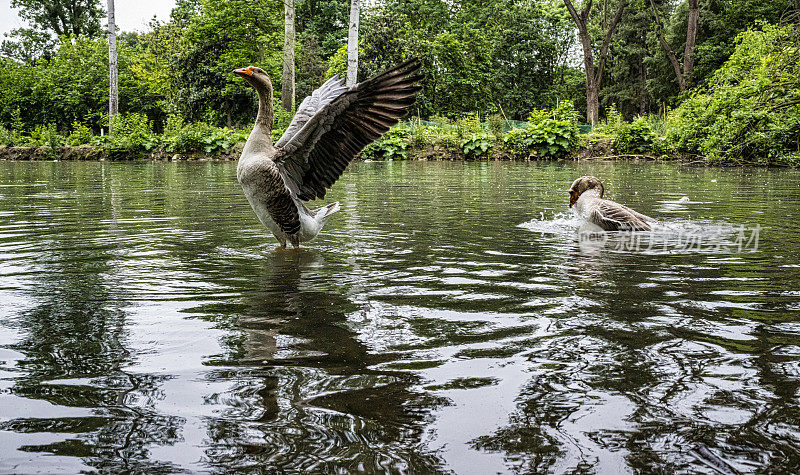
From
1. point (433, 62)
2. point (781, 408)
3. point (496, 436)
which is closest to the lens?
point (496, 436)

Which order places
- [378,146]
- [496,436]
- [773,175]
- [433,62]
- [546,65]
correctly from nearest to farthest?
1. [496,436]
2. [773,175]
3. [378,146]
4. [433,62]
5. [546,65]

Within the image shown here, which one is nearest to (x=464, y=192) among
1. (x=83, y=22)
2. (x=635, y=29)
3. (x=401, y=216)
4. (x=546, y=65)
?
(x=401, y=216)

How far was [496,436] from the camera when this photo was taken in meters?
2.03

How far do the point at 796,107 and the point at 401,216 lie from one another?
12.3 meters

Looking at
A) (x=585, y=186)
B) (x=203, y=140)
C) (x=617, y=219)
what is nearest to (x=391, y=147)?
(x=203, y=140)

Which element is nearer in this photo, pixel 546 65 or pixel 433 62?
pixel 433 62

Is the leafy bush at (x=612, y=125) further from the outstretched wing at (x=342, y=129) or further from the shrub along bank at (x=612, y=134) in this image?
the outstretched wing at (x=342, y=129)

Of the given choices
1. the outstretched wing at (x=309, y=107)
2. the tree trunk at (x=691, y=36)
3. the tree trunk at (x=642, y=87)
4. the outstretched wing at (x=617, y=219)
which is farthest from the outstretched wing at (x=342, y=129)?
the tree trunk at (x=642, y=87)

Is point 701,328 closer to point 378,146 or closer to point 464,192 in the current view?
point 464,192

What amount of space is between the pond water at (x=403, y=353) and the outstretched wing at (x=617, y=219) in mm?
328

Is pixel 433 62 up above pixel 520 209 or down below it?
above

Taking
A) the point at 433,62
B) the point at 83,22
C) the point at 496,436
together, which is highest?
the point at 83,22

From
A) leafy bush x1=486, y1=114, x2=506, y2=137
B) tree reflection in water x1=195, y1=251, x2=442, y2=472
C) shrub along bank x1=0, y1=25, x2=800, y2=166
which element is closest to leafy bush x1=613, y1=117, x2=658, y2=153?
shrub along bank x1=0, y1=25, x2=800, y2=166

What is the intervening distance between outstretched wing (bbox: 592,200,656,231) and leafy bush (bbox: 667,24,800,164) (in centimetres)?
940
